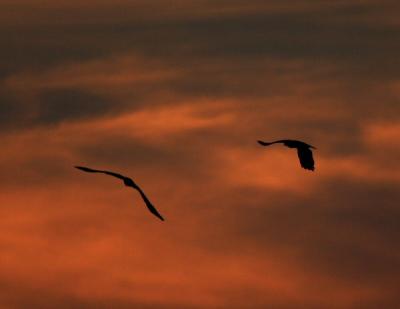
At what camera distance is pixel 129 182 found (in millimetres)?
30453

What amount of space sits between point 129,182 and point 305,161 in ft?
35.1

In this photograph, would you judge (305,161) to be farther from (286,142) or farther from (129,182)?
(129,182)

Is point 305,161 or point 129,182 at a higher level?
point 305,161

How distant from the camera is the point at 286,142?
3731 centimetres

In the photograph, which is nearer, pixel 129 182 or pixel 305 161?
pixel 129 182

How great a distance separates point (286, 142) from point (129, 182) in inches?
368

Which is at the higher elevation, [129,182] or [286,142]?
[286,142]

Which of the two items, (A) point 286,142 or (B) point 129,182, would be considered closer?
(B) point 129,182

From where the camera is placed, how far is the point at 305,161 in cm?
3841

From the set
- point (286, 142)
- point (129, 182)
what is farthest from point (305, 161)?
point (129, 182)

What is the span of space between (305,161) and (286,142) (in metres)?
1.66
